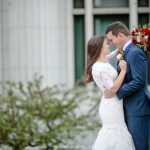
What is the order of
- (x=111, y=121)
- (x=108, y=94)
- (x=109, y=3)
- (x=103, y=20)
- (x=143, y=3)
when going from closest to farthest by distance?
(x=108, y=94), (x=111, y=121), (x=109, y=3), (x=143, y=3), (x=103, y=20)

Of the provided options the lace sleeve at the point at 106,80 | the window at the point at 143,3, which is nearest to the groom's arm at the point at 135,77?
the lace sleeve at the point at 106,80

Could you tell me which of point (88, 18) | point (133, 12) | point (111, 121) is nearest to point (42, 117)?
point (111, 121)

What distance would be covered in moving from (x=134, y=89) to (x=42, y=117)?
3.50 ft

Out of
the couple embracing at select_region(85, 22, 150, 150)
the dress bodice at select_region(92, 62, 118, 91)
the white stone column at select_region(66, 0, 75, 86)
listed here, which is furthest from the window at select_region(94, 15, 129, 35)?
the dress bodice at select_region(92, 62, 118, 91)

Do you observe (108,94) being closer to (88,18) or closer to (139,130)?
(139,130)

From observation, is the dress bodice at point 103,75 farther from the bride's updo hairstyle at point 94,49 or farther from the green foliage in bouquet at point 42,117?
the green foliage in bouquet at point 42,117

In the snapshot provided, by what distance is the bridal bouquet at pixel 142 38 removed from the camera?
23.4ft

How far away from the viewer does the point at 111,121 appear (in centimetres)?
709

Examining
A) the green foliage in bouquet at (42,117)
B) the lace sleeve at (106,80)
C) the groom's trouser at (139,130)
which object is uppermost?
the lace sleeve at (106,80)

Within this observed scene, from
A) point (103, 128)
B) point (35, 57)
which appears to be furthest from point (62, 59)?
point (103, 128)

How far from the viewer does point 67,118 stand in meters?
6.29

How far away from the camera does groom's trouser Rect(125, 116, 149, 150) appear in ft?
22.9

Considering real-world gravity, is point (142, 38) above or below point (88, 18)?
below

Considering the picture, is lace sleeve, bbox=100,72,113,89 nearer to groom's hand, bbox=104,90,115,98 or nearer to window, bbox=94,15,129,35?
groom's hand, bbox=104,90,115,98
